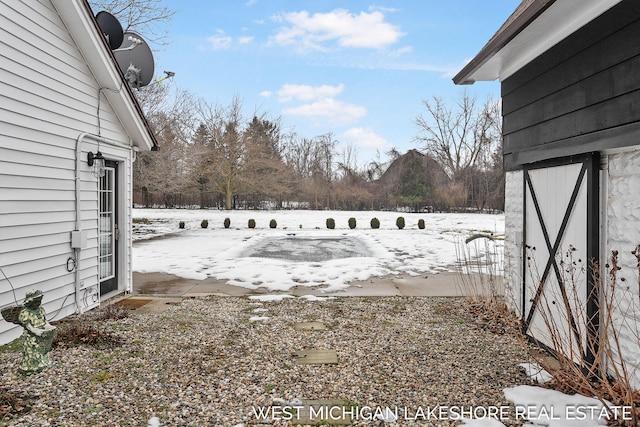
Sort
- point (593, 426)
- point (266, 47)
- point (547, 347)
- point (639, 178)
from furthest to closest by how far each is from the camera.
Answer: point (266, 47) < point (547, 347) < point (639, 178) < point (593, 426)

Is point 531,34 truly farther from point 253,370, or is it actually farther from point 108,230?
point 108,230

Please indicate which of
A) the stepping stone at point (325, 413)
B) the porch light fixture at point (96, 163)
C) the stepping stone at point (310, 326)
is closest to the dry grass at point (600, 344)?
the stepping stone at point (325, 413)

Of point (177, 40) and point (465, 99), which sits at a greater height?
point (465, 99)

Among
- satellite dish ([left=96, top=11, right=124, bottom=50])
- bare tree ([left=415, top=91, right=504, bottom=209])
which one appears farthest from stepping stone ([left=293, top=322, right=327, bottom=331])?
bare tree ([left=415, top=91, right=504, bottom=209])

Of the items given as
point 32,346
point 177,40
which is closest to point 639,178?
point 32,346

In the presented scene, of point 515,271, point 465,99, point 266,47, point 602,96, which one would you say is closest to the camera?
point 602,96

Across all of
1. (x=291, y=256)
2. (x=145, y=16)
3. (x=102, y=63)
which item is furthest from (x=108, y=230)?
(x=145, y=16)

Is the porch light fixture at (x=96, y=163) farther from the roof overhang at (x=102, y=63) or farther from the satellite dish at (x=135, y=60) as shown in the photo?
the satellite dish at (x=135, y=60)

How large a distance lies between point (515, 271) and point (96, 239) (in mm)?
Answer: 5347

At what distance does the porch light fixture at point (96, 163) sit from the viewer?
5320 millimetres

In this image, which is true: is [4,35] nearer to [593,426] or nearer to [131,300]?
[131,300]

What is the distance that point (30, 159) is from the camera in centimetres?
432

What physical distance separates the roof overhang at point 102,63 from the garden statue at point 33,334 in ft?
10.4

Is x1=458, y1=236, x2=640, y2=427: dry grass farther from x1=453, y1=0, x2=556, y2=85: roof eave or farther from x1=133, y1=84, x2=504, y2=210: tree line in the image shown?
x1=133, y1=84, x2=504, y2=210: tree line
